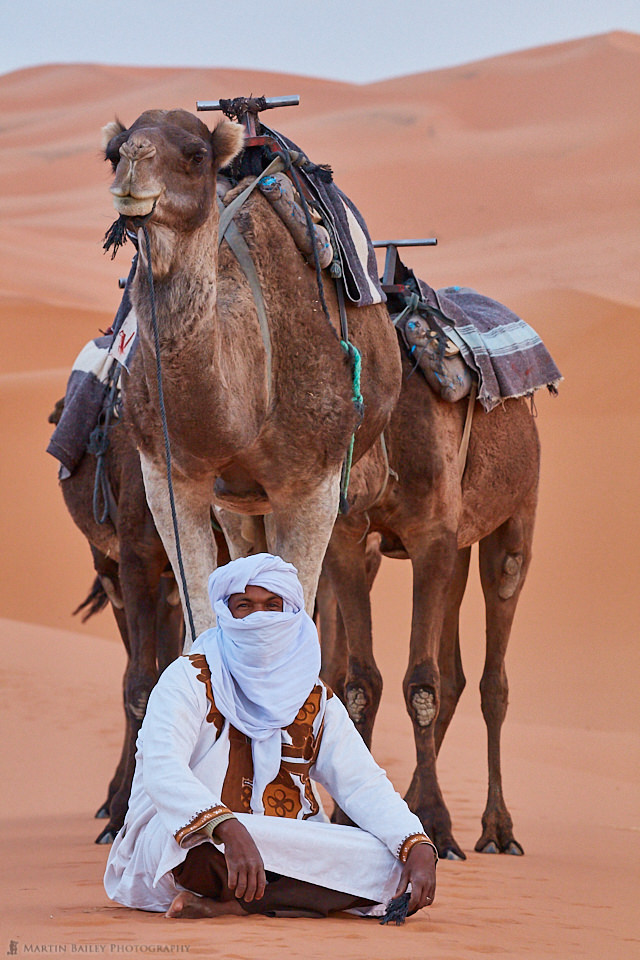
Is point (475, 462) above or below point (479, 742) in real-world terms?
above

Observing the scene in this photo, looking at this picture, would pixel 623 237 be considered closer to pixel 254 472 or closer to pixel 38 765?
pixel 38 765

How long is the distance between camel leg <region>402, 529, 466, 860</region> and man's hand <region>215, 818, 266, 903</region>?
3.09 metres

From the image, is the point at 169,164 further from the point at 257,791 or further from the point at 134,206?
the point at 257,791

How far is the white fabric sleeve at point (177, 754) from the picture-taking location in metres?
4.33

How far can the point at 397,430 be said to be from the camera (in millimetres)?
→ 7602

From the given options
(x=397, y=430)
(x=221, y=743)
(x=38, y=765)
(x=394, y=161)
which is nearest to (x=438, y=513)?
(x=397, y=430)

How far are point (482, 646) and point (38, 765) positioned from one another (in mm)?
7102

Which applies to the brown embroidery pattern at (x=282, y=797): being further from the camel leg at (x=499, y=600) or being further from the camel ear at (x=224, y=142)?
the camel leg at (x=499, y=600)

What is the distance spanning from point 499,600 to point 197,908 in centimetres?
487

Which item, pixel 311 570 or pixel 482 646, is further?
pixel 482 646

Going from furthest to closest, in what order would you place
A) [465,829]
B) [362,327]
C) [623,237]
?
[623,237]
[465,829]
[362,327]

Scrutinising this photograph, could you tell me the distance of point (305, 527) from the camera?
6.22m

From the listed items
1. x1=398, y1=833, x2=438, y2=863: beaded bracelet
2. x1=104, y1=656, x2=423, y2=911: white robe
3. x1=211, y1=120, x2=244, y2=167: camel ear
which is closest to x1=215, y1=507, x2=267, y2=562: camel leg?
x1=211, y1=120, x2=244, y2=167: camel ear

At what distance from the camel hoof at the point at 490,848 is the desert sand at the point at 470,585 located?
8.2 inches
